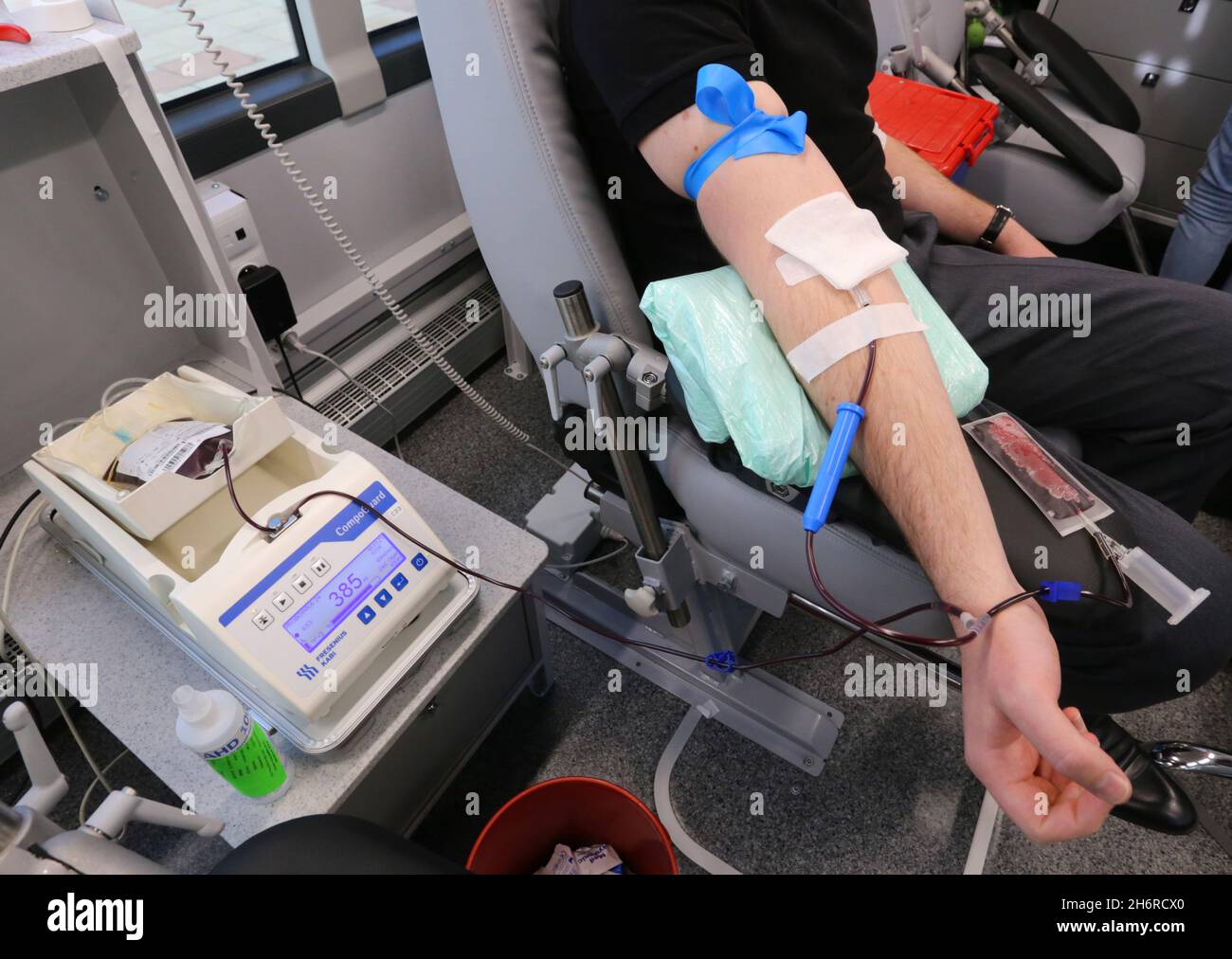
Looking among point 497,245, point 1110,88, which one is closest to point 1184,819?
point 497,245

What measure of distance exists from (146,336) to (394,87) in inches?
30.1

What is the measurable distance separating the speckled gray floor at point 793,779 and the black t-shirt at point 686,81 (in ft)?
2.47

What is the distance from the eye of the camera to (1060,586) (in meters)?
0.62

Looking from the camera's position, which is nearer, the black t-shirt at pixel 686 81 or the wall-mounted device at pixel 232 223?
the black t-shirt at pixel 686 81

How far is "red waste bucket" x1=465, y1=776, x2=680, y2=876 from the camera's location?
87 cm

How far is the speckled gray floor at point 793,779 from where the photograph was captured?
108 cm

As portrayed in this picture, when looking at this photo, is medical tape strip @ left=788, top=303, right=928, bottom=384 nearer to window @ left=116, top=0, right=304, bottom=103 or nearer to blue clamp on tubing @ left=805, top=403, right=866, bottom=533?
blue clamp on tubing @ left=805, top=403, right=866, bottom=533

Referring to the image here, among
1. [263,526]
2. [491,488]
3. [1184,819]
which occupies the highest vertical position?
[263,526]

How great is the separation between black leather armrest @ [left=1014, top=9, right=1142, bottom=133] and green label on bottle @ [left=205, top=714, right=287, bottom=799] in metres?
1.88

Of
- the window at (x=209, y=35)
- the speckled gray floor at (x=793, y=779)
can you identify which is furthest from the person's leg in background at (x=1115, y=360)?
the window at (x=209, y=35)

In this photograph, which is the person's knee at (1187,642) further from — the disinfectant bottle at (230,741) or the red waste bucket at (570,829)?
the disinfectant bottle at (230,741)

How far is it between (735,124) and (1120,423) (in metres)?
0.65

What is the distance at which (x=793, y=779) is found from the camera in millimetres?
1154
